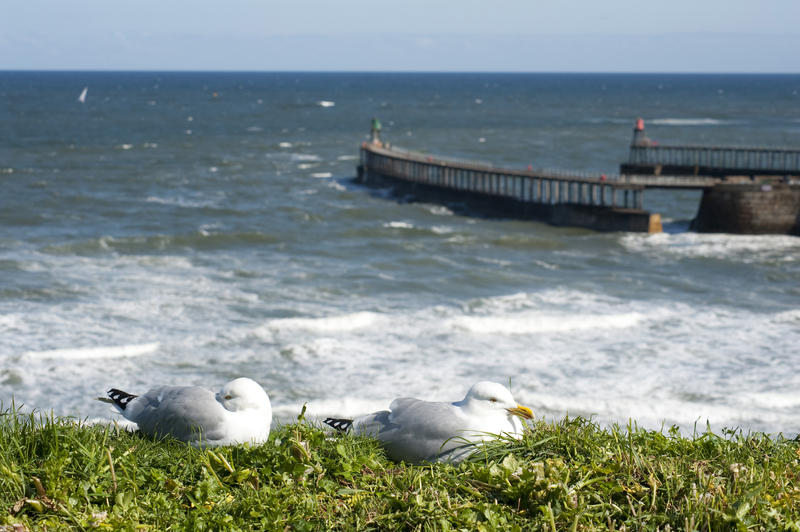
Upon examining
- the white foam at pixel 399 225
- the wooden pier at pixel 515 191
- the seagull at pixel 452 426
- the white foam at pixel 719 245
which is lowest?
the white foam at pixel 719 245

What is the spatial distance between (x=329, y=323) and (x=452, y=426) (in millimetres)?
15575

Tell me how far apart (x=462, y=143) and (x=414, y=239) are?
1986 inches

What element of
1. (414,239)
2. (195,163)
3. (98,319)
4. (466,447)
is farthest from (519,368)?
(195,163)

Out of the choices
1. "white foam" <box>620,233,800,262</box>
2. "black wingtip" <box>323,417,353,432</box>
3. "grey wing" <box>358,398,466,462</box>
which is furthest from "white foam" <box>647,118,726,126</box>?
"grey wing" <box>358,398,466,462</box>

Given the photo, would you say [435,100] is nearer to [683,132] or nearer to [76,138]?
[683,132]

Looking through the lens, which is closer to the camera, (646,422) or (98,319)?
(646,422)

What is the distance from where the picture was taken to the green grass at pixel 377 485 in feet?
17.2

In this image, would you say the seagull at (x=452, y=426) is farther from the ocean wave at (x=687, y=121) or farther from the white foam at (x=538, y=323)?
the ocean wave at (x=687, y=121)

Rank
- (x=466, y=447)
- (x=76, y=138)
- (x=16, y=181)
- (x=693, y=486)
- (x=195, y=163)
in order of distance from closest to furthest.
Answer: (x=693, y=486)
(x=466, y=447)
(x=16, y=181)
(x=195, y=163)
(x=76, y=138)

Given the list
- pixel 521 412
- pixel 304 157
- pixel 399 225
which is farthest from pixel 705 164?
pixel 521 412

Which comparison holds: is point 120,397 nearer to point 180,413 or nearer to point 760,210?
point 180,413

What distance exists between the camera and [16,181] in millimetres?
53844

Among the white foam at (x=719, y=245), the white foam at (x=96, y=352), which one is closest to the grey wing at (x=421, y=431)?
the white foam at (x=96, y=352)

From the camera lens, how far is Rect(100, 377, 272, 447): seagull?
648 centimetres
